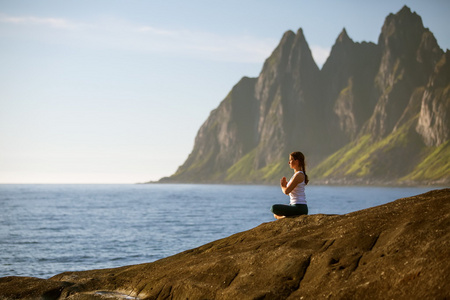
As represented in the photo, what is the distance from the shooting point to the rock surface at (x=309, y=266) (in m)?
11.7

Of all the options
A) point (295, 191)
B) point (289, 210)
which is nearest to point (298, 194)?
point (295, 191)

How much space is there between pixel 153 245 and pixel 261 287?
3943cm

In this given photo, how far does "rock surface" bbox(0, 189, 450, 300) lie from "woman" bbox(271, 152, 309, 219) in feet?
3.95

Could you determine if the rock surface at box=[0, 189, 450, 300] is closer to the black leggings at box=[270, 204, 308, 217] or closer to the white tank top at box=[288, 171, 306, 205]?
the black leggings at box=[270, 204, 308, 217]

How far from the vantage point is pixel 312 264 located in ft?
44.4

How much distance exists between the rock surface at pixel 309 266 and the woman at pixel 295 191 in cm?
120

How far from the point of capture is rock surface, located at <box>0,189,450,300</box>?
38.3 ft

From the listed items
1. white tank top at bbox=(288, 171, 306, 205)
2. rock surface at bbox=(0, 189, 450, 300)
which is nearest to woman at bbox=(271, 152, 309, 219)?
white tank top at bbox=(288, 171, 306, 205)

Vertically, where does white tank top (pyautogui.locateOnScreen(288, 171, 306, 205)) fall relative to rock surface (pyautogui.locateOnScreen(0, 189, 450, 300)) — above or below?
above

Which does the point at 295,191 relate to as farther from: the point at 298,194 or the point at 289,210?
the point at 289,210

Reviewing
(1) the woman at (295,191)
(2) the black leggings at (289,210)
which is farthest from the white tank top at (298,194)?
(2) the black leggings at (289,210)

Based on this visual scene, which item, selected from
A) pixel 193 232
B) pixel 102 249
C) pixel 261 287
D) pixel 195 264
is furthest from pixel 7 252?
pixel 261 287

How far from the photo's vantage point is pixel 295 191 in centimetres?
1923

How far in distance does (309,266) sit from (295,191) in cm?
587
